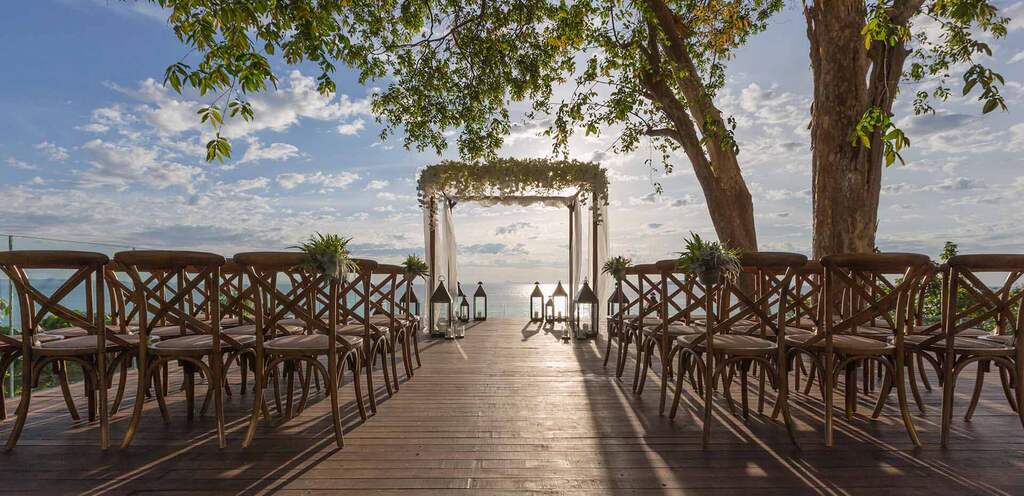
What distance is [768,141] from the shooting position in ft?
22.0

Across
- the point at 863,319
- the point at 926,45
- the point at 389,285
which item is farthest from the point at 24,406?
the point at 926,45

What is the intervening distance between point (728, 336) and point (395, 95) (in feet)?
19.8

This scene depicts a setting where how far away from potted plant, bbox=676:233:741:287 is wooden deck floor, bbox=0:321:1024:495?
953 millimetres

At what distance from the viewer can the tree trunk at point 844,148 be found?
5.56 metres

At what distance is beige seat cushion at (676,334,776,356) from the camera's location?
261cm

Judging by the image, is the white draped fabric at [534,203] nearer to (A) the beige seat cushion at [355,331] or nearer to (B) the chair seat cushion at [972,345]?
(A) the beige seat cushion at [355,331]

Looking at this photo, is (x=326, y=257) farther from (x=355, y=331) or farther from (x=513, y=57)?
(x=513, y=57)

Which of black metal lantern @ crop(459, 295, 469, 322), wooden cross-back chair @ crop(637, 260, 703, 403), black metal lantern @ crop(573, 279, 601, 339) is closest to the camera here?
wooden cross-back chair @ crop(637, 260, 703, 403)

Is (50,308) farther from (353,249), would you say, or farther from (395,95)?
(395,95)

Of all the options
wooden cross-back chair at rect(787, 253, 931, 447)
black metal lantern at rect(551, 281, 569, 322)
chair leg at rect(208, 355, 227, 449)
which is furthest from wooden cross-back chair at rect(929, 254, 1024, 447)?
black metal lantern at rect(551, 281, 569, 322)

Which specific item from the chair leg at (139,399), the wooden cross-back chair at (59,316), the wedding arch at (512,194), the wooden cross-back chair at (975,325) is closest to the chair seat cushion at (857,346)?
the wooden cross-back chair at (975,325)

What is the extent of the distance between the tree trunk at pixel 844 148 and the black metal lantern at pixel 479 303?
19.6ft

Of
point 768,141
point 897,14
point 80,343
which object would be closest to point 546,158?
point 768,141

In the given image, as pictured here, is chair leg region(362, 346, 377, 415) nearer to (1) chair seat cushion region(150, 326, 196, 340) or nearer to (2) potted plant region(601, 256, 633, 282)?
(1) chair seat cushion region(150, 326, 196, 340)
